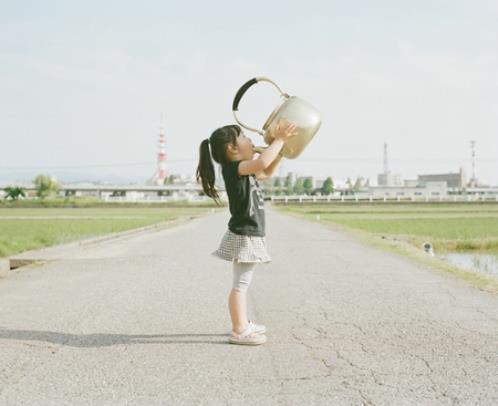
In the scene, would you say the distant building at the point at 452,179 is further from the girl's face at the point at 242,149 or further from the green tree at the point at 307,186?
the girl's face at the point at 242,149

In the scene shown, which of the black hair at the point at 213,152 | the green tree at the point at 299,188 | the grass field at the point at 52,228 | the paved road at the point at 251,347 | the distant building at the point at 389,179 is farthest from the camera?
the green tree at the point at 299,188

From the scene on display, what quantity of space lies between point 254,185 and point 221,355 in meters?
1.23

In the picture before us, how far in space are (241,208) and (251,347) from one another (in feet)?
3.22

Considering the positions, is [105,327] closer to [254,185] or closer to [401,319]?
[254,185]

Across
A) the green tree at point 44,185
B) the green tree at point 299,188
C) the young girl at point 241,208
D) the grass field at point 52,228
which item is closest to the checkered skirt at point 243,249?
the young girl at point 241,208

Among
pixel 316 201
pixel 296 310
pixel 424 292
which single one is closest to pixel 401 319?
pixel 296 310

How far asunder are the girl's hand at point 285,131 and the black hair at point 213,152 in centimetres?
30

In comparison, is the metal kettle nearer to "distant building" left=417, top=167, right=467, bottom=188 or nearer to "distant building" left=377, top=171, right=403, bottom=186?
"distant building" left=377, top=171, right=403, bottom=186

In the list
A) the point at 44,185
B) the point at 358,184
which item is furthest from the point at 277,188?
the point at 44,185

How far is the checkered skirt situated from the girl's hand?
74cm

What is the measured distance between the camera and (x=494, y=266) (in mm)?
12719

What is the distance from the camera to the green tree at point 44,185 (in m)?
111

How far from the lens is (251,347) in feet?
14.0

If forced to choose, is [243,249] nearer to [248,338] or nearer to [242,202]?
[242,202]
